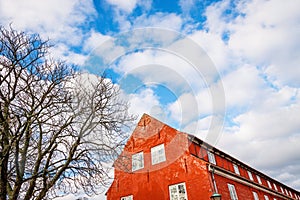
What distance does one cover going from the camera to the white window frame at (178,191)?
570 inches

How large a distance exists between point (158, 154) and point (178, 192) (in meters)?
3.35

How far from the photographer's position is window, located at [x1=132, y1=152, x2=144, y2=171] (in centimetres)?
1805

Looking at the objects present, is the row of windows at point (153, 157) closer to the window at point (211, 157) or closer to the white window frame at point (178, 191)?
the white window frame at point (178, 191)

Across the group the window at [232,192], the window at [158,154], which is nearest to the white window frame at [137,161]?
the window at [158,154]

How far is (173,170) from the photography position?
15.7 meters

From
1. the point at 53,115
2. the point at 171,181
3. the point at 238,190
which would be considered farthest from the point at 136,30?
the point at 238,190

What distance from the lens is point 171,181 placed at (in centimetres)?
1550

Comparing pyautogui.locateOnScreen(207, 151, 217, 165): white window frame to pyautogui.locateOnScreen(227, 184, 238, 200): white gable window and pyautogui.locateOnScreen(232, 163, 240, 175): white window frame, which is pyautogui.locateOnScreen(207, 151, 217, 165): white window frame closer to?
pyautogui.locateOnScreen(227, 184, 238, 200): white gable window

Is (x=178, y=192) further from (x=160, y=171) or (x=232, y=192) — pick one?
(x=232, y=192)

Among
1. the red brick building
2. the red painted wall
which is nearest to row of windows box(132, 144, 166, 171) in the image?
the red brick building

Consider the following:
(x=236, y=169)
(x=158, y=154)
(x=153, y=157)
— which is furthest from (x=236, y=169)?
(x=153, y=157)

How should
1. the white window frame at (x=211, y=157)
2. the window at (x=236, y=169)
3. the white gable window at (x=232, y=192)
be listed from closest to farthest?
the white gable window at (x=232, y=192) → the white window frame at (x=211, y=157) → the window at (x=236, y=169)

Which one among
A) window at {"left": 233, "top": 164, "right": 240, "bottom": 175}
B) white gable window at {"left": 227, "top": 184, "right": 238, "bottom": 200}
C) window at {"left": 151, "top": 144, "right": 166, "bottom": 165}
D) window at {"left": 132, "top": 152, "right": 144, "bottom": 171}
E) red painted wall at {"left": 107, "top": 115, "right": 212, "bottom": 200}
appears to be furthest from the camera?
window at {"left": 233, "top": 164, "right": 240, "bottom": 175}

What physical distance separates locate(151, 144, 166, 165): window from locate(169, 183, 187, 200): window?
87.2 inches
